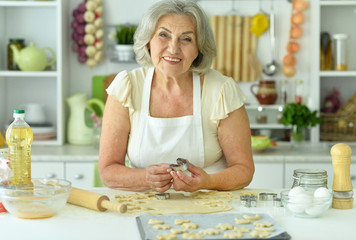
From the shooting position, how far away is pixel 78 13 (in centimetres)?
361

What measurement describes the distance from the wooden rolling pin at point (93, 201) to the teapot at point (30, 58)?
1.99m


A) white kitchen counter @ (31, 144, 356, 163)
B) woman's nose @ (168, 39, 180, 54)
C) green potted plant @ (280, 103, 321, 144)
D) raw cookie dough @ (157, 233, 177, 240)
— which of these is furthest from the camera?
green potted plant @ (280, 103, 321, 144)

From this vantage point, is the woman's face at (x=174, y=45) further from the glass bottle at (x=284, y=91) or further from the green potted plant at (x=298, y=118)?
the glass bottle at (x=284, y=91)

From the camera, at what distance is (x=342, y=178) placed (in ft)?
5.24

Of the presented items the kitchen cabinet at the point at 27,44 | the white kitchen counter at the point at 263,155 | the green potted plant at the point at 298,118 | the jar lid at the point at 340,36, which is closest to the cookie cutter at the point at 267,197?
the white kitchen counter at the point at 263,155

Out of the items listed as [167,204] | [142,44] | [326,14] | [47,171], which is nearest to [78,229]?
[167,204]

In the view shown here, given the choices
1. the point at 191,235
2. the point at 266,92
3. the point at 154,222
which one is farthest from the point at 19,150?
the point at 266,92

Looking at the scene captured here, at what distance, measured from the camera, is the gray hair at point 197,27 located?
2.00 metres

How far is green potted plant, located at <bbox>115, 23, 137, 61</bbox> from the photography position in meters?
3.50

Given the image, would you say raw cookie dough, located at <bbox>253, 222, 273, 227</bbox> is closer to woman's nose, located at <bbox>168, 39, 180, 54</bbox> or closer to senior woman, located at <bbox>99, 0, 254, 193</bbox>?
senior woman, located at <bbox>99, 0, 254, 193</bbox>

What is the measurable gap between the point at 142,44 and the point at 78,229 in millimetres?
896

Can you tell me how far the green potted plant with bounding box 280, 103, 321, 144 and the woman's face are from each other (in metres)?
1.37

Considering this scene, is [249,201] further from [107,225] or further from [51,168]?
[51,168]

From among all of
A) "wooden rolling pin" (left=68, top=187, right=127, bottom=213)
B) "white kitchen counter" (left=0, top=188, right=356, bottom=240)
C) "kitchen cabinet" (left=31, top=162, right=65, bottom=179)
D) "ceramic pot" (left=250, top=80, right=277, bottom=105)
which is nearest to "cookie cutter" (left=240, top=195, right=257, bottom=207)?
"white kitchen counter" (left=0, top=188, right=356, bottom=240)
